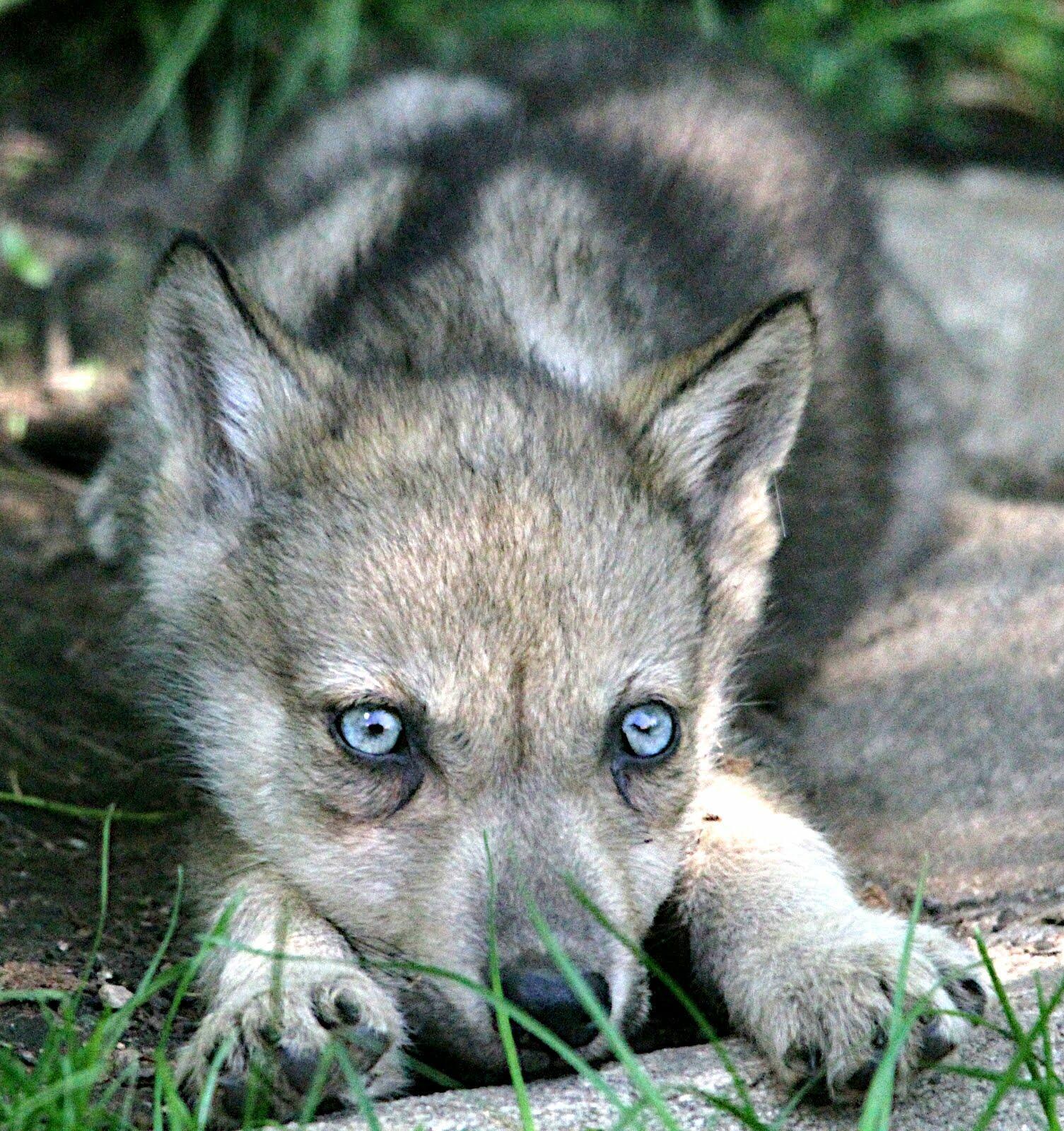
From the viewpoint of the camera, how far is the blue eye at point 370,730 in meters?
3.11

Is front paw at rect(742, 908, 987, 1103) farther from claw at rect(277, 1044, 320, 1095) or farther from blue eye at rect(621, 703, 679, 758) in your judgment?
claw at rect(277, 1044, 320, 1095)

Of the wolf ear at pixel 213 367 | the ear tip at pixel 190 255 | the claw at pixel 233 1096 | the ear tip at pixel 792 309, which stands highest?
the ear tip at pixel 792 309

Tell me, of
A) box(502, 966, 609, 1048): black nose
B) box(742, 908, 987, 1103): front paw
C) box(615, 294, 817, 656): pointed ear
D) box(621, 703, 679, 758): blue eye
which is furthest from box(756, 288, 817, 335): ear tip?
box(502, 966, 609, 1048): black nose

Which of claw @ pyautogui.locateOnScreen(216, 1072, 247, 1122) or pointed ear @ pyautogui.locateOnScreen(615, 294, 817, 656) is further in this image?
pointed ear @ pyautogui.locateOnScreen(615, 294, 817, 656)

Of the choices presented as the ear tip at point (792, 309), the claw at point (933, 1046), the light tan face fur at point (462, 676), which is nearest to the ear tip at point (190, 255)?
the light tan face fur at point (462, 676)

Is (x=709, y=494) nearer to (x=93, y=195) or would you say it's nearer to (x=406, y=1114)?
(x=406, y=1114)

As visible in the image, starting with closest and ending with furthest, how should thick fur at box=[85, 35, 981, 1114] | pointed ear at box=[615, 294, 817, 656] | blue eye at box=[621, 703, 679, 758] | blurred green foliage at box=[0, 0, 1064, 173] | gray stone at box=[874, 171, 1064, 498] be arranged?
thick fur at box=[85, 35, 981, 1114], blue eye at box=[621, 703, 679, 758], pointed ear at box=[615, 294, 817, 656], gray stone at box=[874, 171, 1064, 498], blurred green foliage at box=[0, 0, 1064, 173]

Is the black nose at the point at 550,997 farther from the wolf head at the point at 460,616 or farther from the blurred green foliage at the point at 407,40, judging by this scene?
the blurred green foliage at the point at 407,40

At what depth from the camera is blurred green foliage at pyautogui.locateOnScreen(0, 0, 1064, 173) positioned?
24.6 ft

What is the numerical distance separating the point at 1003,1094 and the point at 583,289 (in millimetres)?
2152

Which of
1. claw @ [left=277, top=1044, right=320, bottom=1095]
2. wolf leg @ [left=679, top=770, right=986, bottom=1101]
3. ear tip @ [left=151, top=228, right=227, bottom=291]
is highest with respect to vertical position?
ear tip @ [left=151, top=228, right=227, bottom=291]

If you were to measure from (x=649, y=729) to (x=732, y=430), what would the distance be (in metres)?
0.74

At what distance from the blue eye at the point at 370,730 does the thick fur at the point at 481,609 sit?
1.3 inches

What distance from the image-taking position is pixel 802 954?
311cm
